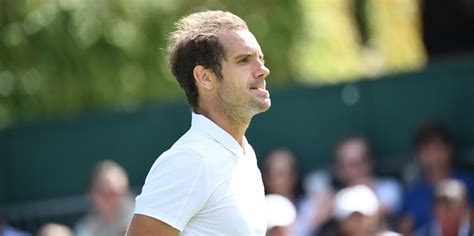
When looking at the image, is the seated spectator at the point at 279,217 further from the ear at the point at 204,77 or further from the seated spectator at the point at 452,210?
the ear at the point at 204,77

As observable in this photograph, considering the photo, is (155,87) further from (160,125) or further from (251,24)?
(160,125)

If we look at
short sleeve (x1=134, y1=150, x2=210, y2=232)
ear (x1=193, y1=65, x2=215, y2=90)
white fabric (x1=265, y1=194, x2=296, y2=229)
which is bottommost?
Result: white fabric (x1=265, y1=194, x2=296, y2=229)

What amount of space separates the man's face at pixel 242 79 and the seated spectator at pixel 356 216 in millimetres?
3242

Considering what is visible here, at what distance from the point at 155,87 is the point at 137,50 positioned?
445 millimetres

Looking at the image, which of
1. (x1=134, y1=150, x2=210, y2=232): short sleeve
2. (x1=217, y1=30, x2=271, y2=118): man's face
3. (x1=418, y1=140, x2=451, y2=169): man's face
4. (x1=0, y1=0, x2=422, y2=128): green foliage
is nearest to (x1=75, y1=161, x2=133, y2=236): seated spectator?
(x1=418, y1=140, x2=451, y2=169): man's face

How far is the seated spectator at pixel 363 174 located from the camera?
30.3 feet

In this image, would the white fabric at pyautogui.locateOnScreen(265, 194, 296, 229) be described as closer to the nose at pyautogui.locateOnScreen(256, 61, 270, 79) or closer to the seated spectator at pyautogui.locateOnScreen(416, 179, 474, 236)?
the seated spectator at pyautogui.locateOnScreen(416, 179, 474, 236)

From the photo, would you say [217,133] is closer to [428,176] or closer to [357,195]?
[357,195]

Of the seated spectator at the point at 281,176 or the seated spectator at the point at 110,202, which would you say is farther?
the seated spectator at the point at 281,176

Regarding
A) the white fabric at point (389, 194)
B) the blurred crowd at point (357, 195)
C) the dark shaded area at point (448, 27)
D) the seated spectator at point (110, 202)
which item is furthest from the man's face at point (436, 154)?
the dark shaded area at point (448, 27)

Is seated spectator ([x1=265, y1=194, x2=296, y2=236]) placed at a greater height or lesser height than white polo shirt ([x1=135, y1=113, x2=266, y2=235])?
lesser

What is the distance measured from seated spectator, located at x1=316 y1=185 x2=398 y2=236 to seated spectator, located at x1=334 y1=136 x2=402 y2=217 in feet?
1.71

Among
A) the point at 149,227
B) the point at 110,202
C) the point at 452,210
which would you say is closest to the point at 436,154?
the point at 452,210

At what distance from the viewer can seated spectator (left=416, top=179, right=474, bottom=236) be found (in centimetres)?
826
